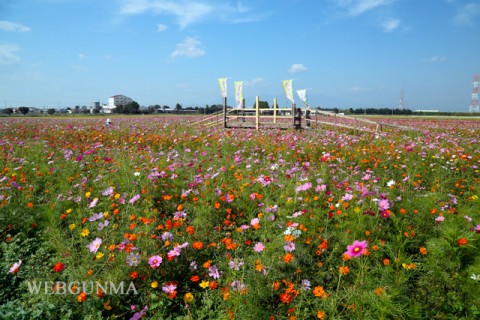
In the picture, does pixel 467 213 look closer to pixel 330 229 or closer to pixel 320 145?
pixel 330 229

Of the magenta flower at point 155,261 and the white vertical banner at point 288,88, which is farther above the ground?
the white vertical banner at point 288,88

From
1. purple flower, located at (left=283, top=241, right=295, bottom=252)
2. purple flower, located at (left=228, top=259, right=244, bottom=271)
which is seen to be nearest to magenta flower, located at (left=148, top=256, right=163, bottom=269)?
purple flower, located at (left=228, top=259, right=244, bottom=271)

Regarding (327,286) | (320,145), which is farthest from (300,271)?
(320,145)

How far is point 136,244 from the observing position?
2295 mm

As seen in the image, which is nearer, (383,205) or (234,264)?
(234,264)

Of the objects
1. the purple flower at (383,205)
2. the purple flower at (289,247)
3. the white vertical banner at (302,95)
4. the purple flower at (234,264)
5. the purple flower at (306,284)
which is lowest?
the purple flower at (306,284)

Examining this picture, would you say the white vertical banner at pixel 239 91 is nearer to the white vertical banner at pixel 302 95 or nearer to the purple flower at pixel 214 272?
the white vertical banner at pixel 302 95

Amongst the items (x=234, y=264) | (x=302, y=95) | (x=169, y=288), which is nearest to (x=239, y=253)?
(x=234, y=264)

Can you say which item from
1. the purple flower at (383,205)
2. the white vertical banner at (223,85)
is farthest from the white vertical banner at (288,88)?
the purple flower at (383,205)

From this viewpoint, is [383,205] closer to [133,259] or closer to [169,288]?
[169,288]

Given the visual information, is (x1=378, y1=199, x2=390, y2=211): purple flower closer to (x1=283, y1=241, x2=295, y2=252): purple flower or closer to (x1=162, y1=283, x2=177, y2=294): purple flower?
(x1=283, y1=241, x2=295, y2=252): purple flower

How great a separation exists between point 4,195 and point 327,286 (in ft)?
10.9

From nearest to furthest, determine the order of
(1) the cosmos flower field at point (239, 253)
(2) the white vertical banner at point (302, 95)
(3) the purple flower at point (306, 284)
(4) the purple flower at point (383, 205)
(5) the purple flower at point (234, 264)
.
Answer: (1) the cosmos flower field at point (239, 253)
(3) the purple flower at point (306, 284)
(5) the purple flower at point (234, 264)
(4) the purple flower at point (383, 205)
(2) the white vertical banner at point (302, 95)

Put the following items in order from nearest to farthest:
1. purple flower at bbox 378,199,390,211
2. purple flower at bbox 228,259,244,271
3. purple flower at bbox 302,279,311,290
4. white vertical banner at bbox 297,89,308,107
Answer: purple flower at bbox 302,279,311,290
purple flower at bbox 228,259,244,271
purple flower at bbox 378,199,390,211
white vertical banner at bbox 297,89,308,107
